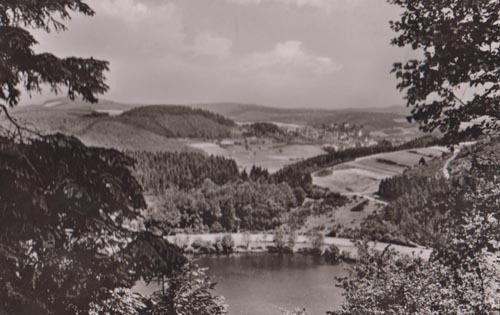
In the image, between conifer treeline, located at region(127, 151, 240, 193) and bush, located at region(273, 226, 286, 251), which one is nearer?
bush, located at region(273, 226, 286, 251)

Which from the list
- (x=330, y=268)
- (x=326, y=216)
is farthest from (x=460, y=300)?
(x=326, y=216)

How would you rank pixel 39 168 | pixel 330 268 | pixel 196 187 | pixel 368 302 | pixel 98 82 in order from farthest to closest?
pixel 196 187, pixel 330 268, pixel 368 302, pixel 98 82, pixel 39 168

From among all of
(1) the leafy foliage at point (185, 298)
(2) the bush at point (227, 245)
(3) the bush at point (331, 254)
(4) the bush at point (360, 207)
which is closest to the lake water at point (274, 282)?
(3) the bush at point (331, 254)

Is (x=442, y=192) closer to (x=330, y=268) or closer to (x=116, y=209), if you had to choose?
(x=116, y=209)

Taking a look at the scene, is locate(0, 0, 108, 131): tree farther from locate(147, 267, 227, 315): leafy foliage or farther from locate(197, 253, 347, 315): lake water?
locate(197, 253, 347, 315): lake water

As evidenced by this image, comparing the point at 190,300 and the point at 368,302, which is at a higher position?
the point at 190,300

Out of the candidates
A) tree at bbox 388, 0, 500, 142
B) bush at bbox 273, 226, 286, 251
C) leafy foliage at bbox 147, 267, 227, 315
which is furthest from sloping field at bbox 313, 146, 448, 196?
tree at bbox 388, 0, 500, 142

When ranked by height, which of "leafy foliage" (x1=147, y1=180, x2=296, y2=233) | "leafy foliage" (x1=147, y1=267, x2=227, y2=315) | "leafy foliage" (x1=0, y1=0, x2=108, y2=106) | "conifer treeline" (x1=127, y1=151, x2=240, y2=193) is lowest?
"leafy foliage" (x1=147, y1=180, x2=296, y2=233)
